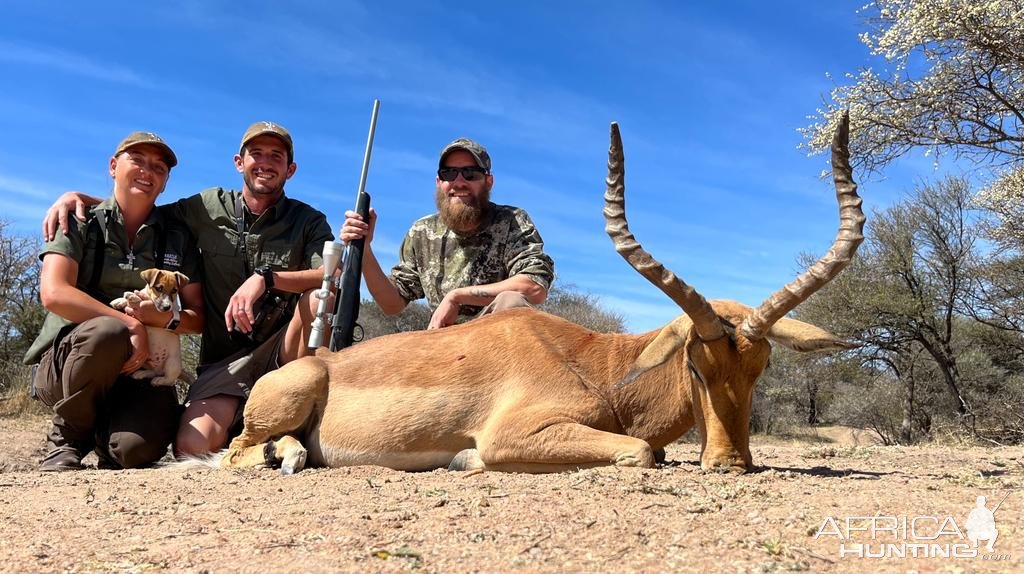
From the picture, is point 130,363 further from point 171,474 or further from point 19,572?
point 19,572

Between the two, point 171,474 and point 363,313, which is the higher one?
point 363,313

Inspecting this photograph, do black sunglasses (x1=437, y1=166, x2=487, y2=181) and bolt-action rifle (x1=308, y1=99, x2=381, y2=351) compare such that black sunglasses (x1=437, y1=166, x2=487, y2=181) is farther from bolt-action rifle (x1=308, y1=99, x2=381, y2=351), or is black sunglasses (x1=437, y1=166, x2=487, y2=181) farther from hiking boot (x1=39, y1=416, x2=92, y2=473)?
hiking boot (x1=39, y1=416, x2=92, y2=473)

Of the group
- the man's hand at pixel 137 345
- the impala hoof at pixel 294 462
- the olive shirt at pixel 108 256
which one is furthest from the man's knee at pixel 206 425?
the impala hoof at pixel 294 462

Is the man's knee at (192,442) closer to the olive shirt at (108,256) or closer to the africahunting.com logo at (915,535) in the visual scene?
the olive shirt at (108,256)

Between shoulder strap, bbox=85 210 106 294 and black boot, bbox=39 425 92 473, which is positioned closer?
black boot, bbox=39 425 92 473

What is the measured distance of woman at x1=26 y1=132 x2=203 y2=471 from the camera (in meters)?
6.45

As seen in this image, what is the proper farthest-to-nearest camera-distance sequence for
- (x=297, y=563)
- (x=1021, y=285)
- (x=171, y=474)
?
1. (x=1021, y=285)
2. (x=171, y=474)
3. (x=297, y=563)

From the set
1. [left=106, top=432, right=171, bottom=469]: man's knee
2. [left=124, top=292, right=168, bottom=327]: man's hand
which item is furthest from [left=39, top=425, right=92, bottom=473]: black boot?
[left=124, top=292, right=168, bottom=327]: man's hand

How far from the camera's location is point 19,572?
288 centimetres

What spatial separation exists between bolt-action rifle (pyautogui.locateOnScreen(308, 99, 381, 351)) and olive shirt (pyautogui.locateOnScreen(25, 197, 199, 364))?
5.07 ft

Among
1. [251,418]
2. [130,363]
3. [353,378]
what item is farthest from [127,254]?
[353,378]

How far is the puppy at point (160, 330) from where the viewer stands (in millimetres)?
6535

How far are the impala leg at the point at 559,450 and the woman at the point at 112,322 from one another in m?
3.24

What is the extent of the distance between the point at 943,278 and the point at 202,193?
17.0 meters
